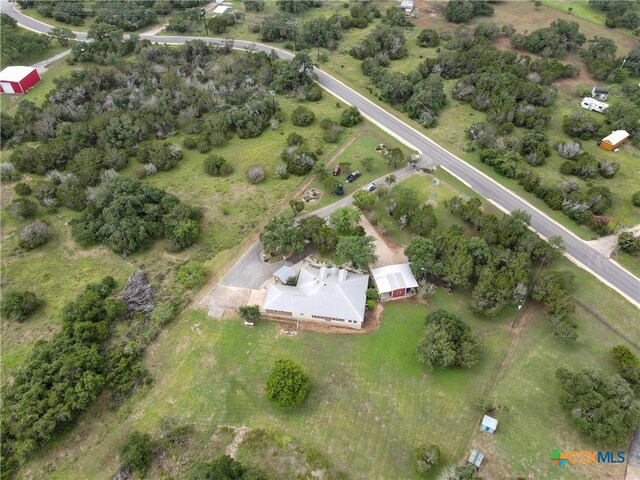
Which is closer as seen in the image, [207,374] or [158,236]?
[207,374]

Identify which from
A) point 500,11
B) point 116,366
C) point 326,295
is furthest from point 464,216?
point 500,11

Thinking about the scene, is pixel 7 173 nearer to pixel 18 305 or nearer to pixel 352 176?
pixel 18 305

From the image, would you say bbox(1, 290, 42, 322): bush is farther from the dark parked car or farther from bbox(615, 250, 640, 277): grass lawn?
bbox(615, 250, 640, 277): grass lawn

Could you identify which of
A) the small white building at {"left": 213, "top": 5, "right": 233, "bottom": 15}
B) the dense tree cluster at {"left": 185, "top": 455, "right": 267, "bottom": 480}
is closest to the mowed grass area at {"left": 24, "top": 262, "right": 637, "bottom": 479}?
the dense tree cluster at {"left": 185, "top": 455, "right": 267, "bottom": 480}

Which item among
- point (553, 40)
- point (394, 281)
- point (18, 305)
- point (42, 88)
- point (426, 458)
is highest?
point (42, 88)

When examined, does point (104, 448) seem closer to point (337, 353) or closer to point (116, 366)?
point (116, 366)

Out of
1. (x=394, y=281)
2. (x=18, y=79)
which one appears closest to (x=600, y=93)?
(x=394, y=281)
